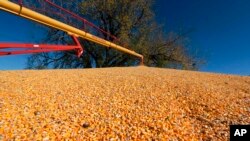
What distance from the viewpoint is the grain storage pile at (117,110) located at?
4.42m

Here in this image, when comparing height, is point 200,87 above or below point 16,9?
below

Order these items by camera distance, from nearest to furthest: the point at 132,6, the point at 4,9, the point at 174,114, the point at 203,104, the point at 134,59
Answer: the point at 174,114 → the point at 203,104 → the point at 4,9 → the point at 134,59 → the point at 132,6

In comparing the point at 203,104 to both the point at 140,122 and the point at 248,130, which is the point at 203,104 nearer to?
the point at 248,130

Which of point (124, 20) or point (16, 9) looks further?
point (124, 20)

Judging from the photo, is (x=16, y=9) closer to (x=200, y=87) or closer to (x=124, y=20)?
(x=200, y=87)

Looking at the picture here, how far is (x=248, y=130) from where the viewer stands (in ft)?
14.9

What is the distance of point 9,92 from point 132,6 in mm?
20696

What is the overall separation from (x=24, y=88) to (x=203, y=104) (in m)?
4.48

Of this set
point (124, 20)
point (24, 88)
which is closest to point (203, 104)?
point (24, 88)

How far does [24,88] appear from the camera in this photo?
6621 millimetres

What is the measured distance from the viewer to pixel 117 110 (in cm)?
540

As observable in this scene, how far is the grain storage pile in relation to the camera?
14.5 ft

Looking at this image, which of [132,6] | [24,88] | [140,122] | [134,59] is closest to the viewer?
[140,122]

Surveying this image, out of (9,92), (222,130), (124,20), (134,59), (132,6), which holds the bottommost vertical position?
(222,130)
